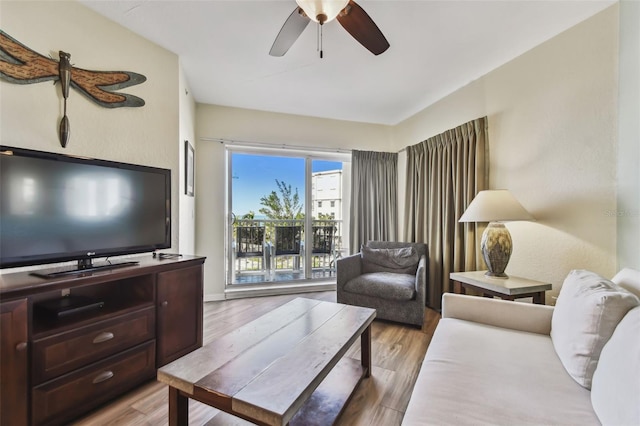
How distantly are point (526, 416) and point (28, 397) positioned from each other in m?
2.03

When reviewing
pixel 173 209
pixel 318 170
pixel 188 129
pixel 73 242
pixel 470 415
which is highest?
pixel 188 129

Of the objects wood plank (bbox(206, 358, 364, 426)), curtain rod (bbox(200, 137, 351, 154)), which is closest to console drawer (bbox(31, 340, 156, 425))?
wood plank (bbox(206, 358, 364, 426))

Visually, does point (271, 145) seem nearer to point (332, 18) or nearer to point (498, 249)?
point (332, 18)

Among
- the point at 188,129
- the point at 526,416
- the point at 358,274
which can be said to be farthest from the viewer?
the point at 358,274

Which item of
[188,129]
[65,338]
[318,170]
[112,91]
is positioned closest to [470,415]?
[65,338]

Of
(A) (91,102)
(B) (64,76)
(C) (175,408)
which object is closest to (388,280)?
(C) (175,408)

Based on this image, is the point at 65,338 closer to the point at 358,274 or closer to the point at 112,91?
the point at 112,91

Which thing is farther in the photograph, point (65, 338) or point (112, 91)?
point (112, 91)

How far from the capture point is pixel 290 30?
167 centimetres

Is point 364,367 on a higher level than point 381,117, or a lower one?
lower

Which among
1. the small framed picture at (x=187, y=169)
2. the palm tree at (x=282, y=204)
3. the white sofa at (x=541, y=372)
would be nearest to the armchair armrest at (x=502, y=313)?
the white sofa at (x=541, y=372)

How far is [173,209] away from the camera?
244cm

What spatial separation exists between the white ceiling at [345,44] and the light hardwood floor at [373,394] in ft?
8.05

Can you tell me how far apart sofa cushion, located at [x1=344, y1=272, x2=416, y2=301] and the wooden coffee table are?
2.90ft
